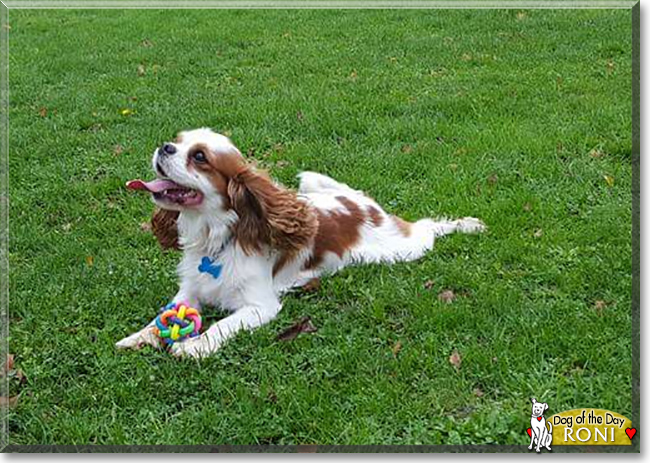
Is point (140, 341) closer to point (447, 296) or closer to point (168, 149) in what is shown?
point (168, 149)

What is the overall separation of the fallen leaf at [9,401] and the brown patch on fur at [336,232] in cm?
190

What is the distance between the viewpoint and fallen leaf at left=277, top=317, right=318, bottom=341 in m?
4.66

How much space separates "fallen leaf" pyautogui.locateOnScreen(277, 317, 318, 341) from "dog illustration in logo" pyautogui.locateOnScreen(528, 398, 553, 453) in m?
1.42

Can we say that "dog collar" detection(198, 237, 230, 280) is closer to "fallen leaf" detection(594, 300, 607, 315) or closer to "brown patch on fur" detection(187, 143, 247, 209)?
"brown patch on fur" detection(187, 143, 247, 209)

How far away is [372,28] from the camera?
1005 centimetres

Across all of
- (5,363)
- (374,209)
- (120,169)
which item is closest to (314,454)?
(5,363)

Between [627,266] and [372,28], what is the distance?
571cm

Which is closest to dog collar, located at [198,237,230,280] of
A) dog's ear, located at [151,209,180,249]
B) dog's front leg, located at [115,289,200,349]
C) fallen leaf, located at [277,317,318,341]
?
dog's ear, located at [151,209,180,249]

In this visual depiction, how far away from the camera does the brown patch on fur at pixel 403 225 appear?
571cm

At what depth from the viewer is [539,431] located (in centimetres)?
362

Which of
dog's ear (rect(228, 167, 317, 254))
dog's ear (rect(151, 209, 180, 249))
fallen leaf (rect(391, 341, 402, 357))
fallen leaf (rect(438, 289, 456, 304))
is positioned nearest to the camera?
fallen leaf (rect(391, 341, 402, 357))

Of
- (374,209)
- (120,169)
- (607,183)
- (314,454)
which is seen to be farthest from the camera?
(120,169)

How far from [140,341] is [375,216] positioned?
190 cm

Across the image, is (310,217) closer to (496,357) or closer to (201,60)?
(496,357)
